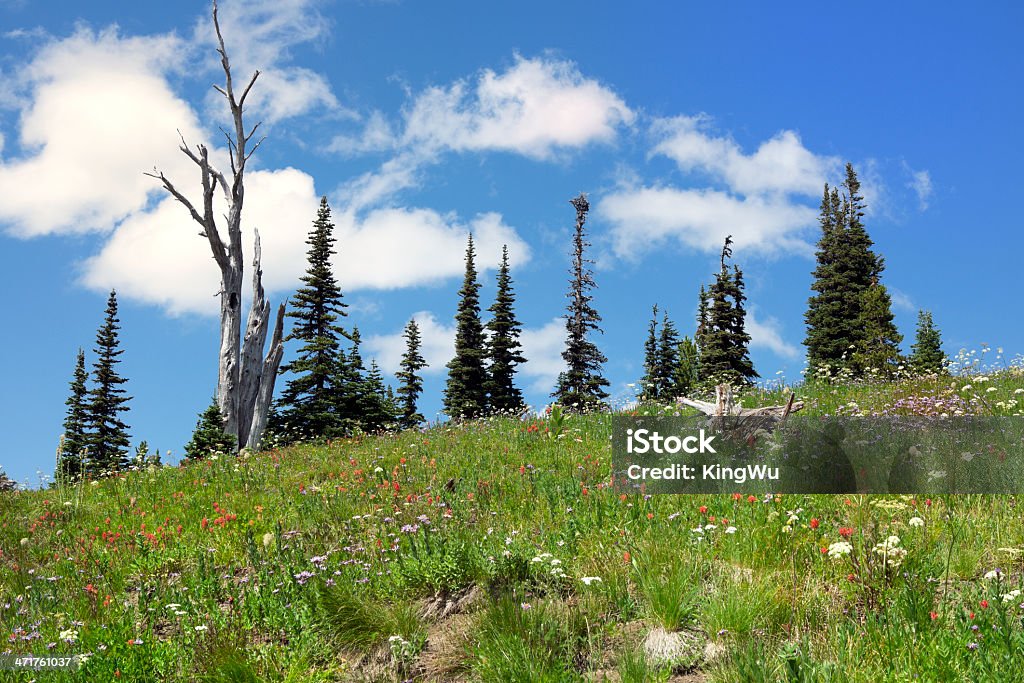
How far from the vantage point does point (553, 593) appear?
5.79 metres

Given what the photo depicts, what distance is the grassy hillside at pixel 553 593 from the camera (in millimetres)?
4773

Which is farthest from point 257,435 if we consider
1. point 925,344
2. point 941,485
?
point 925,344

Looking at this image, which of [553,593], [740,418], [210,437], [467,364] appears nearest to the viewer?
[553,593]

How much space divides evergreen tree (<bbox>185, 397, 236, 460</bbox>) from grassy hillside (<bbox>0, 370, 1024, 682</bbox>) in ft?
43.2

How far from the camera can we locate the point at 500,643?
499cm

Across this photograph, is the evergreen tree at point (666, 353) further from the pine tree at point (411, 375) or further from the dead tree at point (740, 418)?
the dead tree at point (740, 418)

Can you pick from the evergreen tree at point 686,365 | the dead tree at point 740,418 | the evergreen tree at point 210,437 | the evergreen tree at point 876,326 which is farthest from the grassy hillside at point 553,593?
the evergreen tree at point 686,365

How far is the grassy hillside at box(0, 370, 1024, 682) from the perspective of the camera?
4.77 m

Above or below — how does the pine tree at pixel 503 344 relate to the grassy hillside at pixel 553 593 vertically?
above

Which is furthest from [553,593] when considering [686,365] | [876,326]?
[686,365]

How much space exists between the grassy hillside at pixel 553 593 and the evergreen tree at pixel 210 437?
519 inches

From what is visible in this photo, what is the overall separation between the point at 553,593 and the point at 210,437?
19.5m

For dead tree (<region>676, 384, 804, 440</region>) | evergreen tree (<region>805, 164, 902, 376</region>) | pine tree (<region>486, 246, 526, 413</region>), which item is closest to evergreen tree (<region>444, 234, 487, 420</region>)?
pine tree (<region>486, 246, 526, 413</region>)

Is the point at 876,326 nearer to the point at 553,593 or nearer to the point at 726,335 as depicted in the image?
the point at 726,335
